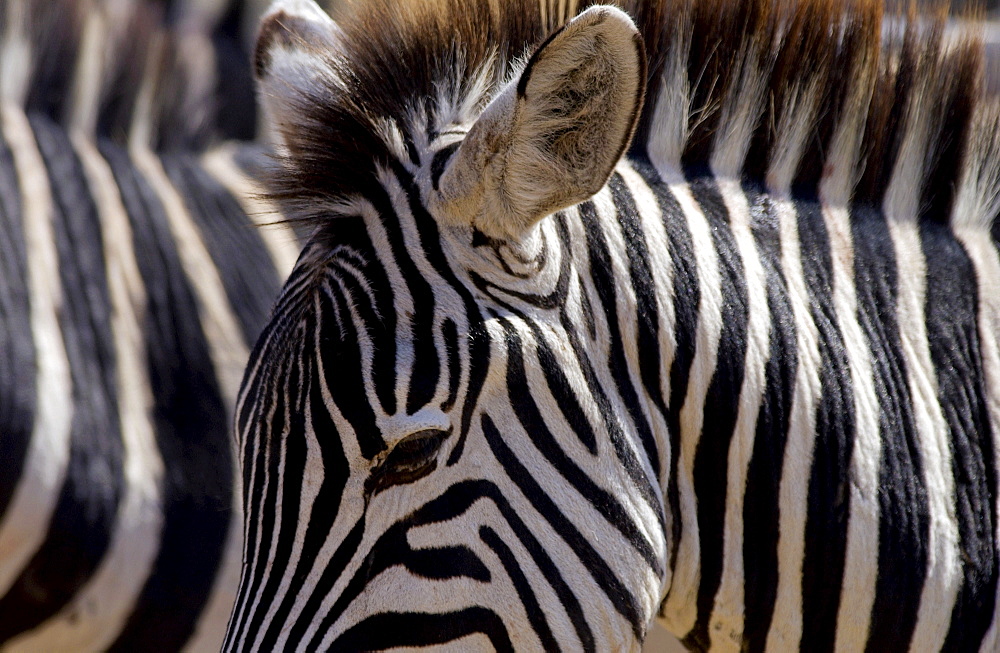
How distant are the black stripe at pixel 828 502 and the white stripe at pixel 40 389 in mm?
2719

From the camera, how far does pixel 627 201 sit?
221 cm

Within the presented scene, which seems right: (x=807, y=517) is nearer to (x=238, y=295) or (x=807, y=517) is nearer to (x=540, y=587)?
(x=540, y=587)

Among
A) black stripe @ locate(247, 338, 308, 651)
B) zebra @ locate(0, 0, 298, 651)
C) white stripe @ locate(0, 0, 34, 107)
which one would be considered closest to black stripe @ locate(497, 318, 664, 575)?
black stripe @ locate(247, 338, 308, 651)

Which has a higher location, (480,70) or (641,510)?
(480,70)

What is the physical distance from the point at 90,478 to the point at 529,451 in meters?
2.37

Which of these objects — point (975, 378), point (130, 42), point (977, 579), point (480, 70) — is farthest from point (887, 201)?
point (130, 42)

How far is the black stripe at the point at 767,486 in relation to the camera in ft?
7.16

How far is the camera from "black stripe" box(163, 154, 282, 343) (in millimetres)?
4469

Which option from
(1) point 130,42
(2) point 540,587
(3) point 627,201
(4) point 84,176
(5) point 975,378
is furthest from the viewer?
(1) point 130,42

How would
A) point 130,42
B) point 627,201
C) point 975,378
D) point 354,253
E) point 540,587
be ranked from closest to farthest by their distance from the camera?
point 540,587 → point 354,253 → point 627,201 → point 975,378 → point 130,42

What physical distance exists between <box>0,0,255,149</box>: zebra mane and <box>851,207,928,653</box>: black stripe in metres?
3.63

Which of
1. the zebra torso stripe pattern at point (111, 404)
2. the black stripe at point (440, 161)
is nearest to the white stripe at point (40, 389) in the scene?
the zebra torso stripe pattern at point (111, 404)

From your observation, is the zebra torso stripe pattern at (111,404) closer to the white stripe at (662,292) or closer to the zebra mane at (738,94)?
the zebra mane at (738,94)

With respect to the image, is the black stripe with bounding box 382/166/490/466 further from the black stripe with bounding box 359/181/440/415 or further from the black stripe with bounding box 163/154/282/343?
the black stripe with bounding box 163/154/282/343
